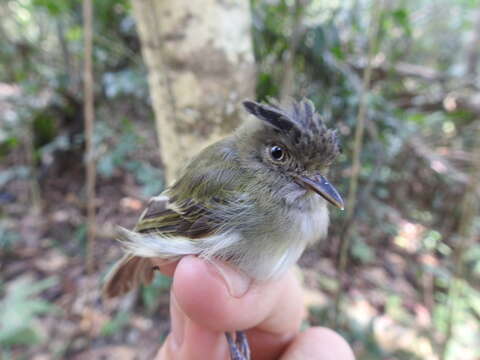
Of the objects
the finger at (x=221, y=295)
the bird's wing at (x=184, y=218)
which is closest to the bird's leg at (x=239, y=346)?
the finger at (x=221, y=295)

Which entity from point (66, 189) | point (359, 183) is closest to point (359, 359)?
point (359, 183)

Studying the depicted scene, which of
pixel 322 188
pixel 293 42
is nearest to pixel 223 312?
pixel 322 188

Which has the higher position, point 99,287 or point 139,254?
point 139,254

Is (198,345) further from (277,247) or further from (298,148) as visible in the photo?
(298,148)

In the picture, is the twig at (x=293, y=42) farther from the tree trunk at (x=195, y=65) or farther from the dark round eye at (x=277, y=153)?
the dark round eye at (x=277, y=153)

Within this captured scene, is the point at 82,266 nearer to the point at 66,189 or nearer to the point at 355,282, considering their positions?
the point at 66,189
